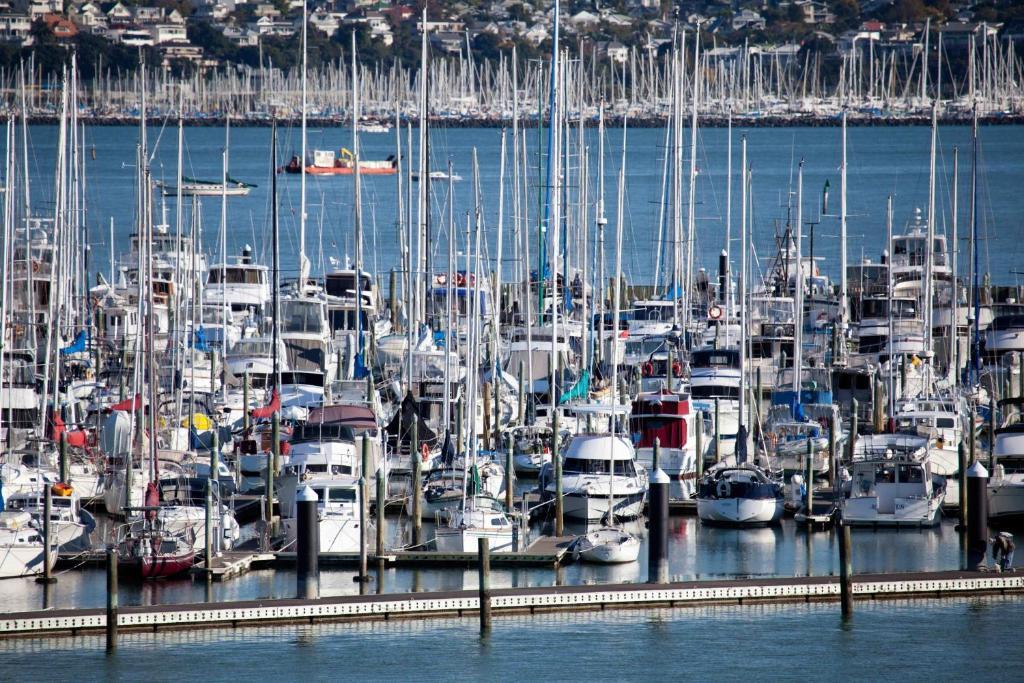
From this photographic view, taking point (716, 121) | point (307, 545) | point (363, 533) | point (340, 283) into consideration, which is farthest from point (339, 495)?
point (716, 121)

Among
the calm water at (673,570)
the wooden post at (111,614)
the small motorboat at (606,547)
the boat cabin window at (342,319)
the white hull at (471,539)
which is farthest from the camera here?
the boat cabin window at (342,319)

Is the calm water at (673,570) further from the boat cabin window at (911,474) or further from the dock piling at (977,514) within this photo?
the dock piling at (977,514)

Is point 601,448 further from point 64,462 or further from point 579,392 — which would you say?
point 64,462

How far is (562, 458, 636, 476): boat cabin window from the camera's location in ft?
103

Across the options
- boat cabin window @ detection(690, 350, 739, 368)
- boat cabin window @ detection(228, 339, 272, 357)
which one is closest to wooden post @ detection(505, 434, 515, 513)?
boat cabin window @ detection(690, 350, 739, 368)

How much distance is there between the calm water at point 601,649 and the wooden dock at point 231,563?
2181mm

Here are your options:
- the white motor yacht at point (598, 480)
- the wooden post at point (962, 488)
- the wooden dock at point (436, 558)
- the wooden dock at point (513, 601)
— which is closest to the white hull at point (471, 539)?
the wooden dock at point (436, 558)

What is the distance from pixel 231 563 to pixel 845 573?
874 cm

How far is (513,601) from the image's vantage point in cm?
2623

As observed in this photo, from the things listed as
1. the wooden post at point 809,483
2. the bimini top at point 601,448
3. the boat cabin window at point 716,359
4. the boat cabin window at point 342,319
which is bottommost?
the wooden post at point 809,483

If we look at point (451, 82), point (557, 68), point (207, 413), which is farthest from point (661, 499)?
point (451, 82)

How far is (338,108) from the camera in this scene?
624 feet

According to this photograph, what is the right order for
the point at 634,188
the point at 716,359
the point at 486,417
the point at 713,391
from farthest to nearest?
the point at 634,188
the point at 716,359
the point at 713,391
the point at 486,417

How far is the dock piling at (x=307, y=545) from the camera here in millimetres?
25703
